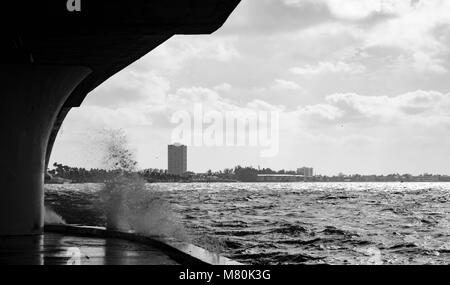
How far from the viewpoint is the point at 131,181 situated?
49.4 m

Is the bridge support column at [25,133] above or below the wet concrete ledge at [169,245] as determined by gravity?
above

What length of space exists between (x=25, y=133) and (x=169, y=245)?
18.0 ft

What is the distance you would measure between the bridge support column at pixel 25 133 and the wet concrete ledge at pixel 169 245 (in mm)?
1561

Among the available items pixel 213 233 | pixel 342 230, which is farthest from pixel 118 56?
pixel 342 230

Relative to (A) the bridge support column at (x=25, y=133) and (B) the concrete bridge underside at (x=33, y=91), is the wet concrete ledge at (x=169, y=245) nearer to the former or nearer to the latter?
(B) the concrete bridge underside at (x=33, y=91)

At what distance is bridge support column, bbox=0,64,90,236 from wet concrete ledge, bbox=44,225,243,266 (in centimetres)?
156

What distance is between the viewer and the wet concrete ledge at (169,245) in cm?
1190

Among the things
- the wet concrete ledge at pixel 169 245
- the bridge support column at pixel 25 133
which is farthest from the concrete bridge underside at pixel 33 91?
the wet concrete ledge at pixel 169 245

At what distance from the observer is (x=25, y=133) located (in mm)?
17656

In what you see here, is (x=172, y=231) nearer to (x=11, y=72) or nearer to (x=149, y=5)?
(x=11, y=72)

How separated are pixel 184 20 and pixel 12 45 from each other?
539 centimetres

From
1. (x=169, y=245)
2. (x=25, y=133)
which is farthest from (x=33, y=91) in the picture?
(x=169, y=245)

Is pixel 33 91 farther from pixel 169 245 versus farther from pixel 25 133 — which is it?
pixel 169 245

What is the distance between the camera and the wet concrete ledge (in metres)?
11.9
